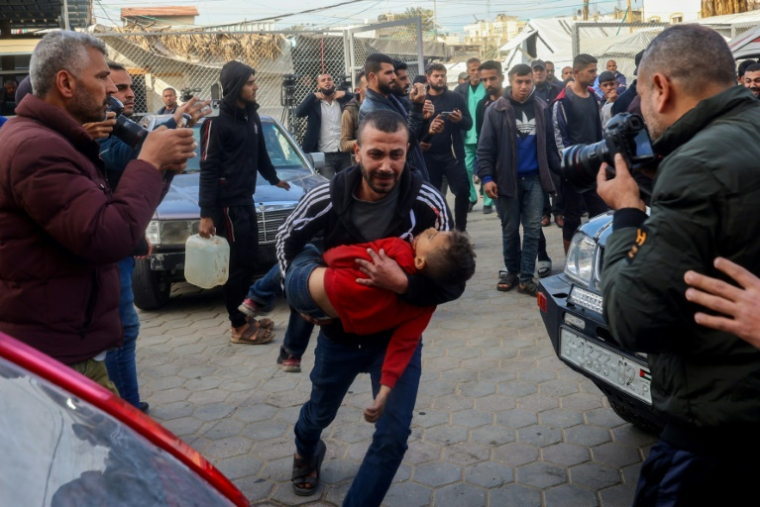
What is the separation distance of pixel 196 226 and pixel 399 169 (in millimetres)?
4157

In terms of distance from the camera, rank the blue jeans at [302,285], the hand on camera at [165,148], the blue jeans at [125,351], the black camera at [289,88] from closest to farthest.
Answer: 1. the hand on camera at [165,148]
2. the blue jeans at [302,285]
3. the blue jeans at [125,351]
4. the black camera at [289,88]

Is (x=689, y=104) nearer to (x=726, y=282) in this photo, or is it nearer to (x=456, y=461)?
(x=726, y=282)

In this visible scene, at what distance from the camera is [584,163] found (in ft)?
8.17

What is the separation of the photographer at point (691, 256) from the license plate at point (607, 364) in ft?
3.39

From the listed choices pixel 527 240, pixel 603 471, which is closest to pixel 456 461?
pixel 603 471

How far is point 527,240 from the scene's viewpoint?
740cm

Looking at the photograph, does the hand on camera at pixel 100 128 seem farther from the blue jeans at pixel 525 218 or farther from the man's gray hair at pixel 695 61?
the blue jeans at pixel 525 218

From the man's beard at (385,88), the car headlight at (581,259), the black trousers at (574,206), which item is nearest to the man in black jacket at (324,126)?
the black trousers at (574,206)

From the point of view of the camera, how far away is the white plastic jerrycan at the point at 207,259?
584 cm

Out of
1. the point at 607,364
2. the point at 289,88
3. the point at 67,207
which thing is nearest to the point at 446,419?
the point at 607,364

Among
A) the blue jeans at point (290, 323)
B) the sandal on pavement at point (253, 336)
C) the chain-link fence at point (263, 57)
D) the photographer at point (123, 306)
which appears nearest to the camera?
the photographer at point (123, 306)

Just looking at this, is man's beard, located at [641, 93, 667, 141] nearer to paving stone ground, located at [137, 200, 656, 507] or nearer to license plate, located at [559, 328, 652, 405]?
license plate, located at [559, 328, 652, 405]

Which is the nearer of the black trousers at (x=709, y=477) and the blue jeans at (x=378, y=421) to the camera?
the black trousers at (x=709, y=477)

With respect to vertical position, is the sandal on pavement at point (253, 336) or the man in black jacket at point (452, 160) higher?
the man in black jacket at point (452, 160)
